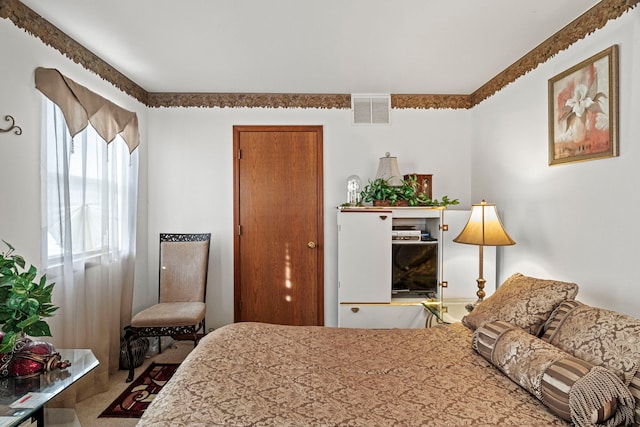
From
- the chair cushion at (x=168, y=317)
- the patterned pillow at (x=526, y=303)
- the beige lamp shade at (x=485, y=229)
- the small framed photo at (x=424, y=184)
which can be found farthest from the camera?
the small framed photo at (x=424, y=184)

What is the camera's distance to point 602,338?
53.6 inches

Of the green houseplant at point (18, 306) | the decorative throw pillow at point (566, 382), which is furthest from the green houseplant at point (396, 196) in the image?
the green houseplant at point (18, 306)

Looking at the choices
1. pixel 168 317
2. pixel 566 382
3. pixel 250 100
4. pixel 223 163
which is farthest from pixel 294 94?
pixel 566 382

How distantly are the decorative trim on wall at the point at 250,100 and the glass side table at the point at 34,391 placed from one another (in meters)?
2.54

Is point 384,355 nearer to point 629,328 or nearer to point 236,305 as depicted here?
point 629,328

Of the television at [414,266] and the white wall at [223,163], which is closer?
the television at [414,266]

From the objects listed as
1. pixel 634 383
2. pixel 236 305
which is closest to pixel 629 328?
pixel 634 383

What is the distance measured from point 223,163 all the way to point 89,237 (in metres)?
1.39

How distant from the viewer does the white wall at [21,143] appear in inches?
73.1

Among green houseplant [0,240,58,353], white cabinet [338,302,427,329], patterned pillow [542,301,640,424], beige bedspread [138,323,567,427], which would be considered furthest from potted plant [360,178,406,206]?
green houseplant [0,240,58,353]

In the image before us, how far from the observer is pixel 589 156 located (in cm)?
202

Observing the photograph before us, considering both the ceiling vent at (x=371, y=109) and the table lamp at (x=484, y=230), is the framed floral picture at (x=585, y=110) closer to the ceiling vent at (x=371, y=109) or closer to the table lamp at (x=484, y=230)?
the table lamp at (x=484, y=230)

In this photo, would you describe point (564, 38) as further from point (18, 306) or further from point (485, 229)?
point (18, 306)

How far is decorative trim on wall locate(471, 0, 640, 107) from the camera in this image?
1.87 meters
